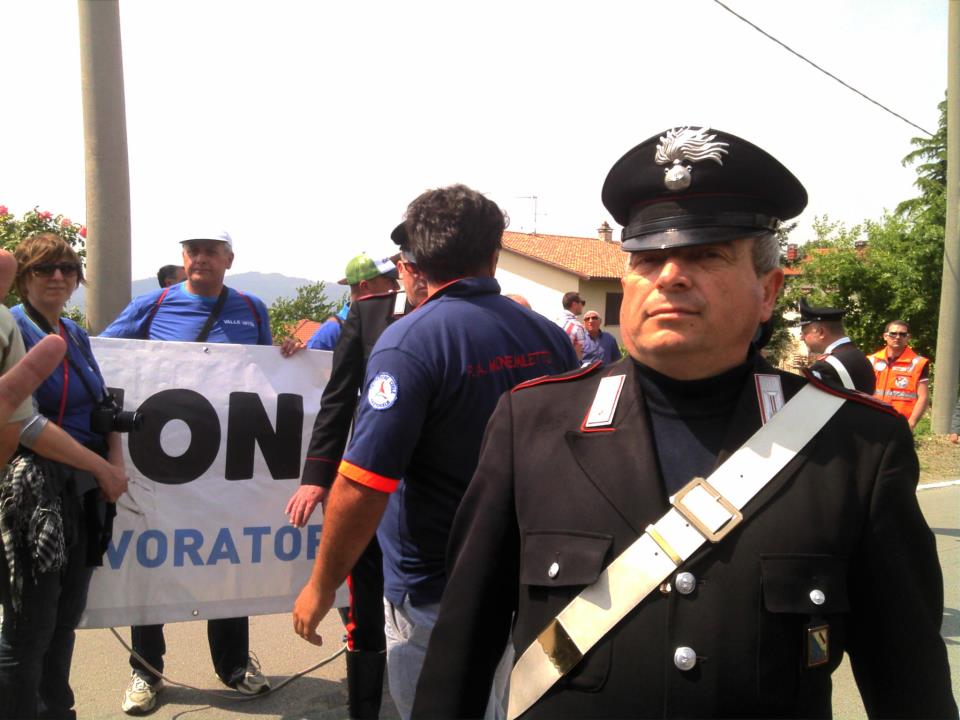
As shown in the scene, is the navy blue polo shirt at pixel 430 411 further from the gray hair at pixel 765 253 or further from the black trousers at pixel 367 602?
the gray hair at pixel 765 253

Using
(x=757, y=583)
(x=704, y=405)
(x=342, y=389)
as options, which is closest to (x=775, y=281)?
(x=704, y=405)

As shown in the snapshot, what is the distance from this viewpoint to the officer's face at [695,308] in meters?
1.46

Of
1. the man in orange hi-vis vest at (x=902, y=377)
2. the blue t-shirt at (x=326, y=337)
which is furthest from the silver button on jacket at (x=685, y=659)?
the man in orange hi-vis vest at (x=902, y=377)

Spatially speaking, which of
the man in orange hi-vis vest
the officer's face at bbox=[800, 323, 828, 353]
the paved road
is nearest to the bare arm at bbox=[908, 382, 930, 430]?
the man in orange hi-vis vest

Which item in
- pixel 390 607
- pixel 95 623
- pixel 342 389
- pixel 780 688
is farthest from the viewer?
pixel 95 623

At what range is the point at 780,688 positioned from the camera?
52.1 inches

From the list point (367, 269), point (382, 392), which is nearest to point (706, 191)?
point (382, 392)

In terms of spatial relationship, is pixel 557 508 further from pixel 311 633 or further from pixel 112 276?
pixel 112 276

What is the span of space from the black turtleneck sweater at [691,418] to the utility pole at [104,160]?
166 inches

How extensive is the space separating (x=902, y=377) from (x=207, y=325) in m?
6.61

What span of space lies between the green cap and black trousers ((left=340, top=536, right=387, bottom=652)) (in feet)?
Result: 5.50

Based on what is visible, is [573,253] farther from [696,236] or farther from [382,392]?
[696,236]

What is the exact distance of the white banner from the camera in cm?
378

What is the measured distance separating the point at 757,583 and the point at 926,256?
2272cm
